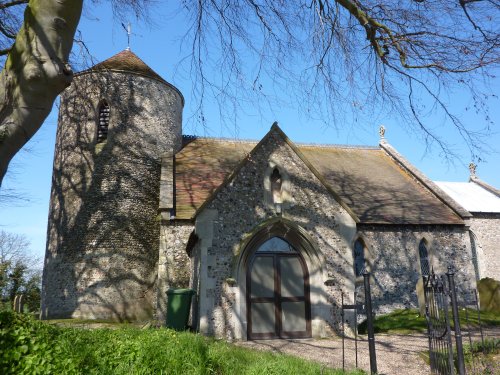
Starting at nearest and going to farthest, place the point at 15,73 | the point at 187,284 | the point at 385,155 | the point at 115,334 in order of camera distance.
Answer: the point at 15,73
the point at 115,334
the point at 187,284
the point at 385,155

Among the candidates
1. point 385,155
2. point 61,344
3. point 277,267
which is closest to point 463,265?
point 385,155

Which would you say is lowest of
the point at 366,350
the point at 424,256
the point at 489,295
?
the point at 366,350

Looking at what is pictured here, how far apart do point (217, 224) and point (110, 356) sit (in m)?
5.60

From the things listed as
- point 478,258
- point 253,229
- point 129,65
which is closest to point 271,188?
point 253,229

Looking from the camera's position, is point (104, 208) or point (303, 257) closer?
point (303, 257)

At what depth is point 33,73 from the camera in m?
4.07

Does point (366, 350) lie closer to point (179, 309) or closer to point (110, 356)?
point (179, 309)

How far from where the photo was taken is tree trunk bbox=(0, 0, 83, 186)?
408 cm

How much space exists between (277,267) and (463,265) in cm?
973

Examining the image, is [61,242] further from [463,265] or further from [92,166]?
[463,265]

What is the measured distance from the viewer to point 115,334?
23.7 feet

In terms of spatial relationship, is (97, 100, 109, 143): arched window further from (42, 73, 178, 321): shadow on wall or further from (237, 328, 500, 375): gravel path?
(237, 328, 500, 375): gravel path

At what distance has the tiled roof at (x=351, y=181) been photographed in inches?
626

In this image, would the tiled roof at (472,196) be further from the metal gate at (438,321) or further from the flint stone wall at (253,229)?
the metal gate at (438,321)
